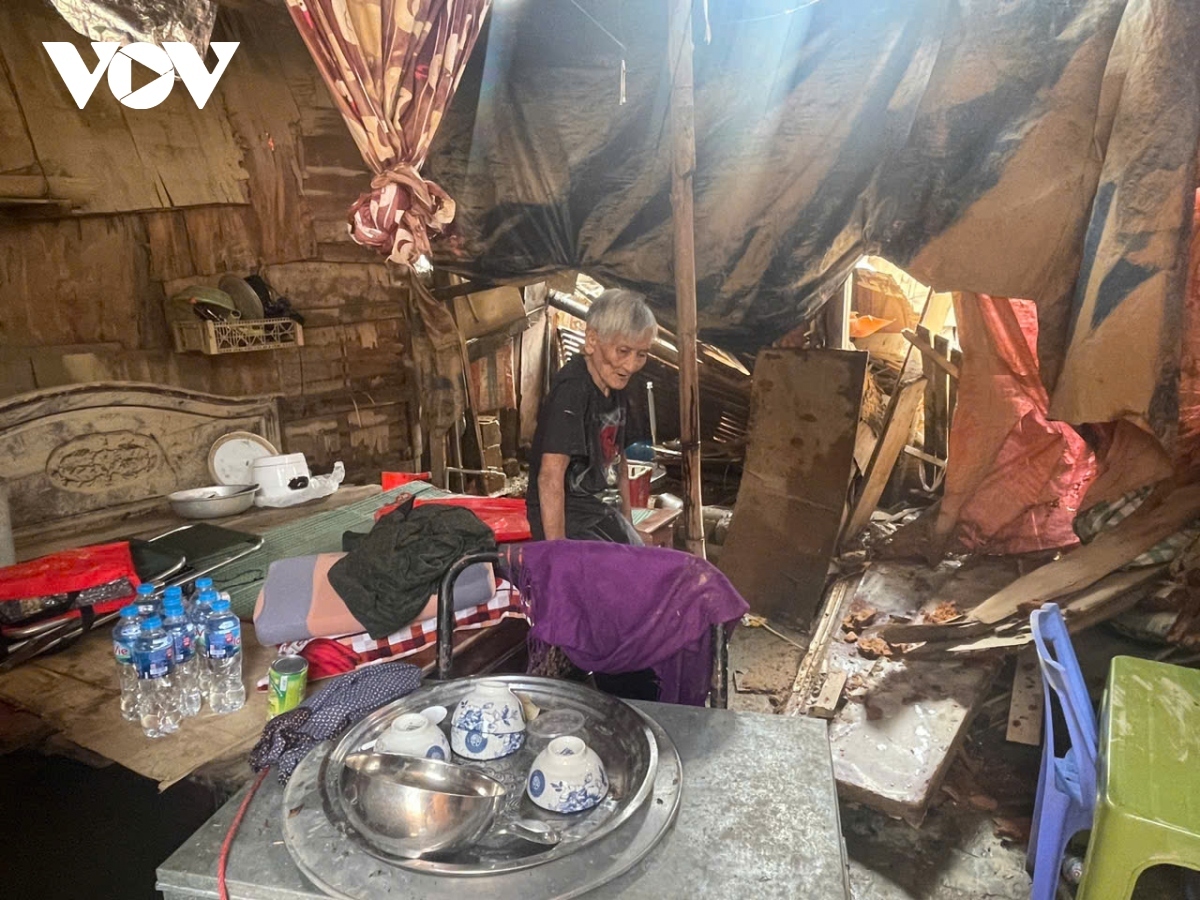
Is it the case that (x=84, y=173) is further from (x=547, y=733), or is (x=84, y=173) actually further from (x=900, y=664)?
(x=900, y=664)

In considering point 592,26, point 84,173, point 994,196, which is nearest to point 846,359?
point 994,196

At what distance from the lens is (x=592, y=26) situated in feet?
11.5

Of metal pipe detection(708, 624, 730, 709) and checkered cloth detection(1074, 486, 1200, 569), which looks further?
checkered cloth detection(1074, 486, 1200, 569)

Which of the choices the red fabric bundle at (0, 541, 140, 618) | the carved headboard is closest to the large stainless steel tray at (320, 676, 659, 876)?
the red fabric bundle at (0, 541, 140, 618)

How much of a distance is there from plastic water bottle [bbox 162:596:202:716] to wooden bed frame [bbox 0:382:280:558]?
1.91 m

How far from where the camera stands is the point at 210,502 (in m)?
3.98

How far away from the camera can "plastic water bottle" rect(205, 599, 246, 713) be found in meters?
2.12

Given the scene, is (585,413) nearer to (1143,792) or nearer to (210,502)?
(1143,792)

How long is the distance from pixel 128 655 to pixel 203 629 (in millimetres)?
195

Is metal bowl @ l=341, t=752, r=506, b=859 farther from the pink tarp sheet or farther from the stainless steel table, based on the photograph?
the pink tarp sheet

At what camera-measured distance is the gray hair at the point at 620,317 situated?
295 cm

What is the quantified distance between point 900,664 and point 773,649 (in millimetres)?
840

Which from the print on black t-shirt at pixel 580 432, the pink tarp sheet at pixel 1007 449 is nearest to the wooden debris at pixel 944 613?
the pink tarp sheet at pixel 1007 449

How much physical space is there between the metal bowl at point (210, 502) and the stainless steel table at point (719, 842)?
2.99 m
